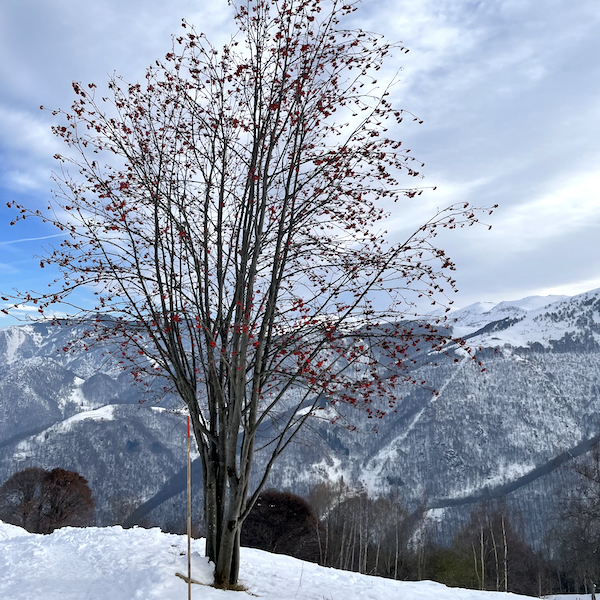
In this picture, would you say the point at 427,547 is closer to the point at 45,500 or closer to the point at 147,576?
the point at 45,500

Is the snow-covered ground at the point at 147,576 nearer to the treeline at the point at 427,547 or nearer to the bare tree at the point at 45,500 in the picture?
the treeline at the point at 427,547

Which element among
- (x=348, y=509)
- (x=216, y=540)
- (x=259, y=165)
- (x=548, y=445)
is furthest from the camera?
(x=548, y=445)

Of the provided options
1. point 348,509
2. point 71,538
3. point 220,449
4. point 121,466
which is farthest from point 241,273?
point 121,466

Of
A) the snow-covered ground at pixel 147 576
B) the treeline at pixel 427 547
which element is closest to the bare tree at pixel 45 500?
the treeline at pixel 427 547

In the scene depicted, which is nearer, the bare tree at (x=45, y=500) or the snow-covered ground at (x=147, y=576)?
the snow-covered ground at (x=147, y=576)

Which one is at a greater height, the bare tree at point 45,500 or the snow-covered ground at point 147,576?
the snow-covered ground at point 147,576

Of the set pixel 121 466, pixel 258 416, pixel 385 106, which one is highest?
pixel 385 106

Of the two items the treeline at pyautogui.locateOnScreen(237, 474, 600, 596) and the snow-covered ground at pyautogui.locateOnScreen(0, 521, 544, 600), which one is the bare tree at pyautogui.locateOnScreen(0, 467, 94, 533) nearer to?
the treeline at pyautogui.locateOnScreen(237, 474, 600, 596)

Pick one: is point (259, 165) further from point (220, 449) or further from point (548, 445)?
point (548, 445)

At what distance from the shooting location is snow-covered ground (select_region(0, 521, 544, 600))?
6586 millimetres

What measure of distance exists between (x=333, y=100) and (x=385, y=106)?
2.31ft

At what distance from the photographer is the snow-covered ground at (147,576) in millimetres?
6586

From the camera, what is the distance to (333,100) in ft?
20.9

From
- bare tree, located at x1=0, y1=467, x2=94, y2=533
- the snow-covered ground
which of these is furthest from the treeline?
the snow-covered ground
